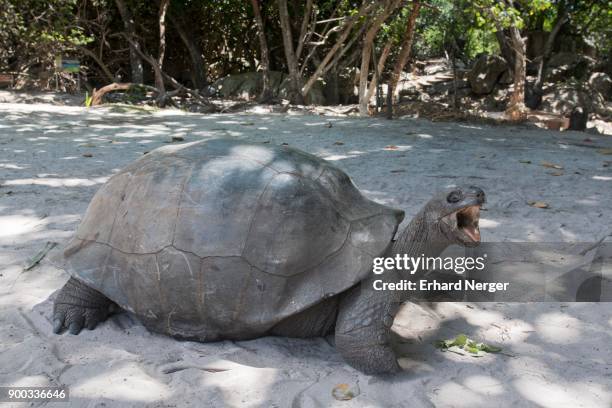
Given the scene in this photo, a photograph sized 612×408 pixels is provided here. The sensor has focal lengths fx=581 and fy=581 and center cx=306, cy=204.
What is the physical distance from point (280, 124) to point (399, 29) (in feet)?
16.2

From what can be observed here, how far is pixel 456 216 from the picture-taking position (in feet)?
7.68

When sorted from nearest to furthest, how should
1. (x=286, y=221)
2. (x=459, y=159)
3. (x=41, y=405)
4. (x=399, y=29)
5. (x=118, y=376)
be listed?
(x=41, y=405)
(x=118, y=376)
(x=286, y=221)
(x=459, y=159)
(x=399, y=29)

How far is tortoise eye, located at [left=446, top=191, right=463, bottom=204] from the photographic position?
7.53ft

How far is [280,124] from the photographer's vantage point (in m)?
8.77

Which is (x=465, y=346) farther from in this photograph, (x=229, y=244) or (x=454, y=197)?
(x=229, y=244)

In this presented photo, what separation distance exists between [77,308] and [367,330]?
1328mm

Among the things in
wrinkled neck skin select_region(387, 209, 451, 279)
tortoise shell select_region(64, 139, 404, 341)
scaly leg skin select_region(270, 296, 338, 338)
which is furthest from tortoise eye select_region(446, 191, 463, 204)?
scaly leg skin select_region(270, 296, 338, 338)

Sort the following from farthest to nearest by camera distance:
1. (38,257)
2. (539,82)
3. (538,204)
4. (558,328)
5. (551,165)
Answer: (539,82)
(551,165)
(538,204)
(38,257)
(558,328)

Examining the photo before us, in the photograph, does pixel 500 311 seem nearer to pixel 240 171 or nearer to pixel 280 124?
pixel 240 171

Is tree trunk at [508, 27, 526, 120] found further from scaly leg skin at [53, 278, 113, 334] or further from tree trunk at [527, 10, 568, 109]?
scaly leg skin at [53, 278, 113, 334]

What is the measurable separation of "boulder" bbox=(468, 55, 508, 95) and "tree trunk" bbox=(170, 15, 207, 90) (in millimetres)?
8245

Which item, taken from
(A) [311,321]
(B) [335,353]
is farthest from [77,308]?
(B) [335,353]

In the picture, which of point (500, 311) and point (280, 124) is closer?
point (500, 311)

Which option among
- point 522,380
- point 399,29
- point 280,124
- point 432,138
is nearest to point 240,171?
point 522,380
